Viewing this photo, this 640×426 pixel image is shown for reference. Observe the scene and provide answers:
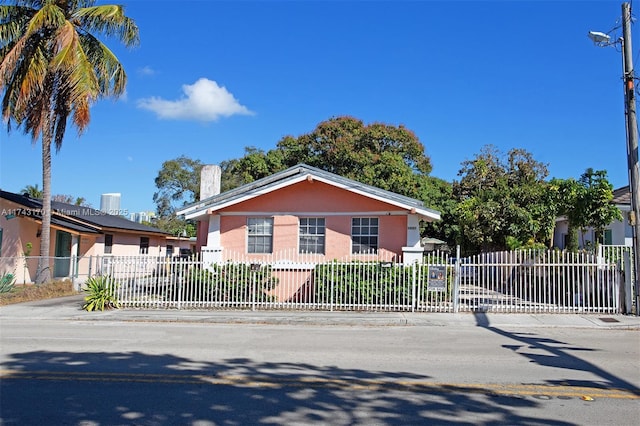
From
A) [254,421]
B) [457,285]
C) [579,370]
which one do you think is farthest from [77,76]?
[579,370]

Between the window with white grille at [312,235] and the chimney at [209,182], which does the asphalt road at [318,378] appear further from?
the chimney at [209,182]

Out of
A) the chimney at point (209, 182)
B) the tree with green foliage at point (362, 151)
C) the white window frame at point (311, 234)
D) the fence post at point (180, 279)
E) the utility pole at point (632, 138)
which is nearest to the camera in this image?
the utility pole at point (632, 138)

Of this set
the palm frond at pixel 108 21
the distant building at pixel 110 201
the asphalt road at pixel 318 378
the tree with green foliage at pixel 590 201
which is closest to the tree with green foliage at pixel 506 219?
the tree with green foliage at pixel 590 201

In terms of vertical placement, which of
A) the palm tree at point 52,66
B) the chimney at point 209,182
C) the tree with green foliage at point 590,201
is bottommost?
the tree with green foliage at point 590,201

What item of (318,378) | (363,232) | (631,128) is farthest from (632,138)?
(318,378)

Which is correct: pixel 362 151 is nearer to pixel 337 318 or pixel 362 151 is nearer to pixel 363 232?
pixel 363 232

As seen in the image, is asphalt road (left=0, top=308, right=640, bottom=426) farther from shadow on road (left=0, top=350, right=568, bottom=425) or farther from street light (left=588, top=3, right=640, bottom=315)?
street light (left=588, top=3, right=640, bottom=315)

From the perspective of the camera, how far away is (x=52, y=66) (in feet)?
59.1

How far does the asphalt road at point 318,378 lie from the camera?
538 centimetres

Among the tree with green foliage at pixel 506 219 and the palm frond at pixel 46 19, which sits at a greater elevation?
the palm frond at pixel 46 19

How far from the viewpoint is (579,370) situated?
757 cm

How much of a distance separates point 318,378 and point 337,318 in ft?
22.0

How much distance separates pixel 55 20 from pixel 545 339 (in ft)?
60.6

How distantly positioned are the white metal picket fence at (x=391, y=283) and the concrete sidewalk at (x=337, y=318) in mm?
491
